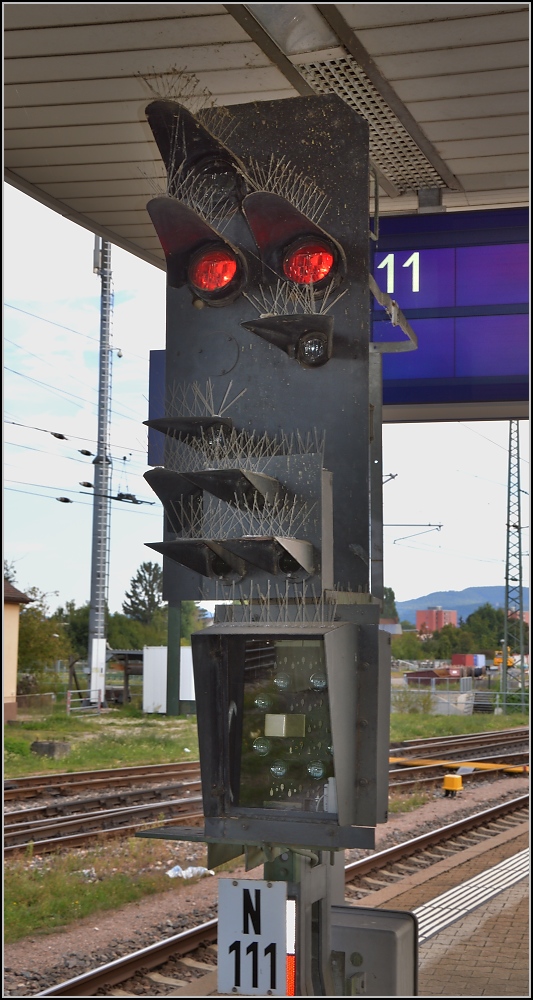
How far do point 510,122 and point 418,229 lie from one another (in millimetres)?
657

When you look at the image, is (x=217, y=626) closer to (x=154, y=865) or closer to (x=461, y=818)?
(x=154, y=865)

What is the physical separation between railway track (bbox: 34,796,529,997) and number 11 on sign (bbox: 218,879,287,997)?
412 cm

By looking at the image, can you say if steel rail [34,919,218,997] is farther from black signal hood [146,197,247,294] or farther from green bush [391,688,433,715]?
green bush [391,688,433,715]

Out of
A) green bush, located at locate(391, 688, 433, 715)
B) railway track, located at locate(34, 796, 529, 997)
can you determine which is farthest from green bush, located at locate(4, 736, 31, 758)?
green bush, located at locate(391, 688, 433, 715)

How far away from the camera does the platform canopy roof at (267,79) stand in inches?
138

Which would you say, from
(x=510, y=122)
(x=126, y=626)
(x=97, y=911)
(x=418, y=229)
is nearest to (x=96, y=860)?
(x=97, y=911)

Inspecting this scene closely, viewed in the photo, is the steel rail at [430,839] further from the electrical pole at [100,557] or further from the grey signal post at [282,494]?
the electrical pole at [100,557]

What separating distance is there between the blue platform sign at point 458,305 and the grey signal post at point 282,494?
2.97ft

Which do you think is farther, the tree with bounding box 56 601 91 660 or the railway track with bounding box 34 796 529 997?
the tree with bounding box 56 601 91 660

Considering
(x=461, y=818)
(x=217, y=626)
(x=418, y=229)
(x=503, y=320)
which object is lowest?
(x=461, y=818)

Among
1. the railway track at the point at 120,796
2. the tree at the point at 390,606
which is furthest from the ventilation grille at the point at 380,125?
the tree at the point at 390,606

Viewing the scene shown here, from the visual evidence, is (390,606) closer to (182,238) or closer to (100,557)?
(100,557)

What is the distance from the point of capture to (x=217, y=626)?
302cm

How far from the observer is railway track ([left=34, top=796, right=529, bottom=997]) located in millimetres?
6988
